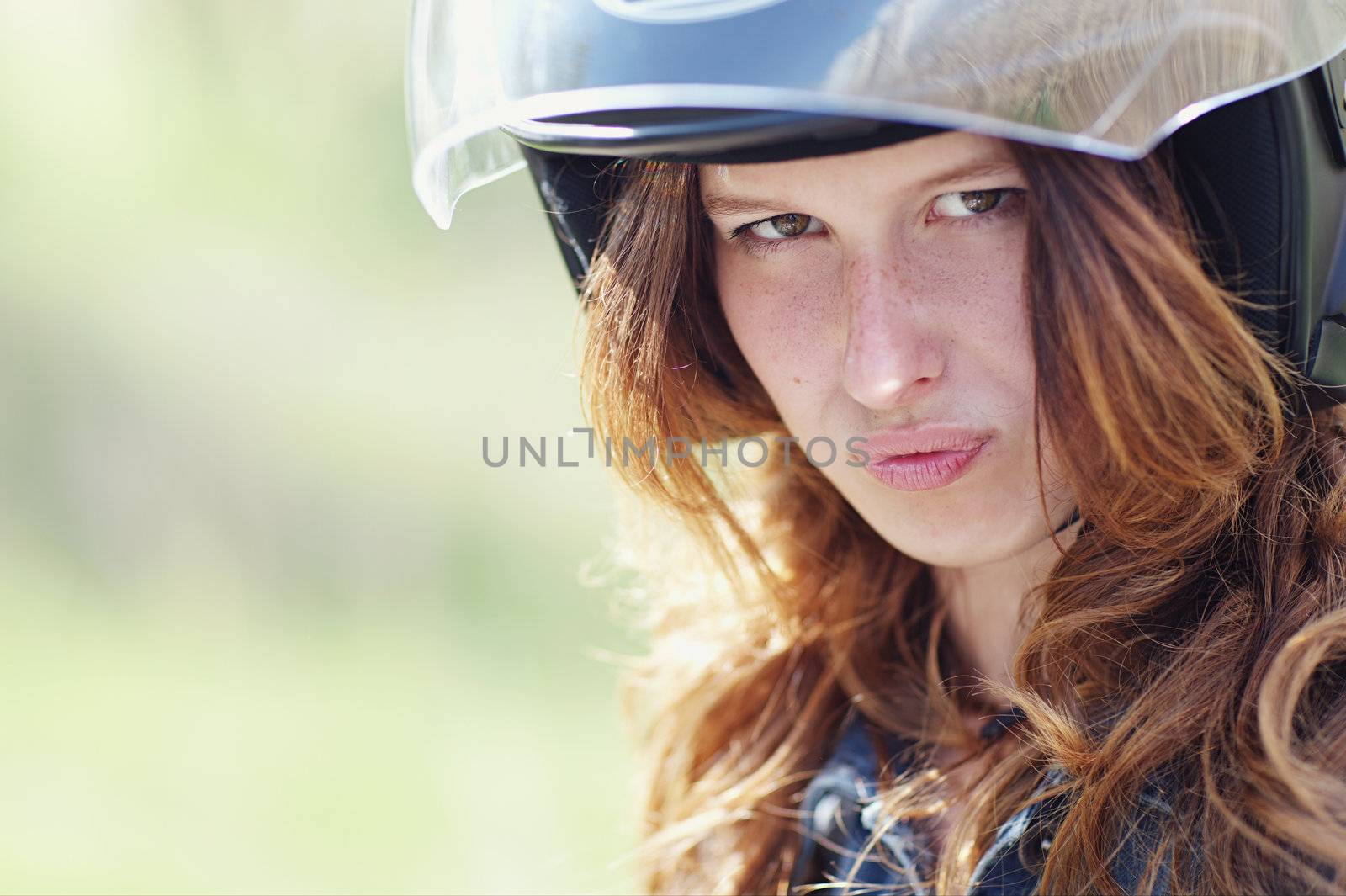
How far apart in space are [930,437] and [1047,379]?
0.47 feet

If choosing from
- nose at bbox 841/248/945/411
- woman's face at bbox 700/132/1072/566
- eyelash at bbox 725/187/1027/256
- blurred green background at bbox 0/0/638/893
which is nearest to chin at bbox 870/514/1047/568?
woman's face at bbox 700/132/1072/566

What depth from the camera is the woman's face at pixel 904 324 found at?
0.87 metres

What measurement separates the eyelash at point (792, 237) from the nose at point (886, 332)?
0.07 metres

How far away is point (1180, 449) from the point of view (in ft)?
2.79

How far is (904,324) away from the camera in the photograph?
2.96ft

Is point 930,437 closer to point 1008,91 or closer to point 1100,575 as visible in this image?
point 1100,575

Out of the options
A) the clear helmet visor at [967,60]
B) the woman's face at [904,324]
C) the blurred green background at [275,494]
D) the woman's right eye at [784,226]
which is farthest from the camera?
the blurred green background at [275,494]

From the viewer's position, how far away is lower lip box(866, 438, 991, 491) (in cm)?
99

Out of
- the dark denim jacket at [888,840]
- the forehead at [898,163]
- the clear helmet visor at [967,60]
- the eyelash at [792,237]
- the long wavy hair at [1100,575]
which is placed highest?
the clear helmet visor at [967,60]

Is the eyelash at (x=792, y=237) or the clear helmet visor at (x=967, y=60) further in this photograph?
the eyelash at (x=792, y=237)

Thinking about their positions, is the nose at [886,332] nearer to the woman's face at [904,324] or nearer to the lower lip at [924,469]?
the woman's face at [904,324]

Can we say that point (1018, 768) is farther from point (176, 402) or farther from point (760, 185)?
point (176, 402)

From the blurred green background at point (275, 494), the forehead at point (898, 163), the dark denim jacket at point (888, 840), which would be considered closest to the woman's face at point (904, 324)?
the forehead at point (898, 163)

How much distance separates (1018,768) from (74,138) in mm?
3659
